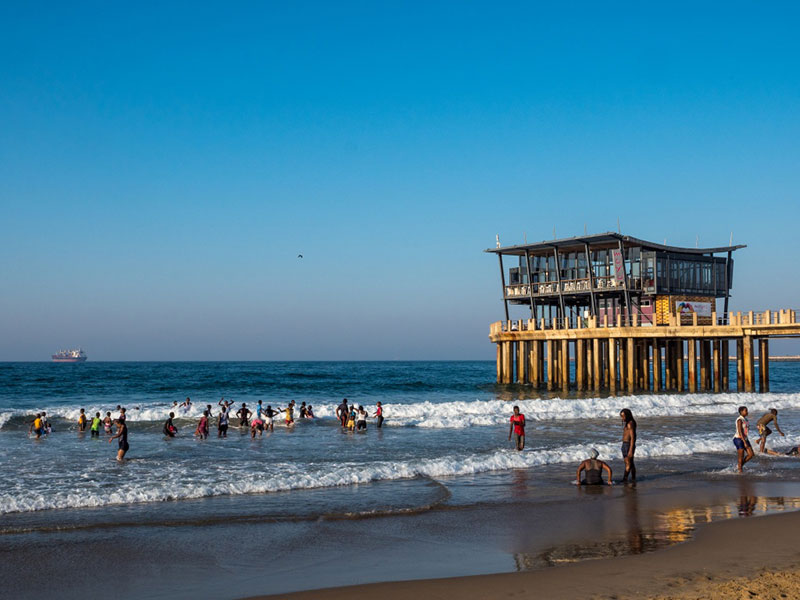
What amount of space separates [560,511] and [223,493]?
6.61 m

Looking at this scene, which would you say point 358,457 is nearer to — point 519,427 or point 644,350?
point 519,427

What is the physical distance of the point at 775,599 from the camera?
289 inches

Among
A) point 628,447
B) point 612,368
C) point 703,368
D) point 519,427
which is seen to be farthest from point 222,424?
point 703,368

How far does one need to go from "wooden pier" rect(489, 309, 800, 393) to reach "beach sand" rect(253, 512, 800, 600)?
30405 millimetres

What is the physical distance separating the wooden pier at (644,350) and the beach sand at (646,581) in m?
30.4

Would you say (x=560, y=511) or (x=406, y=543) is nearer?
(x=406, y=543)

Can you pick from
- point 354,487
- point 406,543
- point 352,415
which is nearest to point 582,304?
point 352,415

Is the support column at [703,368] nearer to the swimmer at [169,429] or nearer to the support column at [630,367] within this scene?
the support column at [630,367]

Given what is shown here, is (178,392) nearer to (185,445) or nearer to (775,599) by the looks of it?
(185,445)

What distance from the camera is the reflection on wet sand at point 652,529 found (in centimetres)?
970

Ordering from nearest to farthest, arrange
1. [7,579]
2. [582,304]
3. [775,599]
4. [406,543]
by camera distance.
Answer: [775,599] < [7,579] < [406,543] < [582,304]

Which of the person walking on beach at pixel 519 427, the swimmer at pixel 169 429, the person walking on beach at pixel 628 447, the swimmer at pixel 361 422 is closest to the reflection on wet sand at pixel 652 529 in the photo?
the person walking on beach at pixel 628 447

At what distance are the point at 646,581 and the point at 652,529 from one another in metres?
3.15

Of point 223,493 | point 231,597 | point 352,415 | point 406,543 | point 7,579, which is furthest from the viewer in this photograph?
point 352,415
